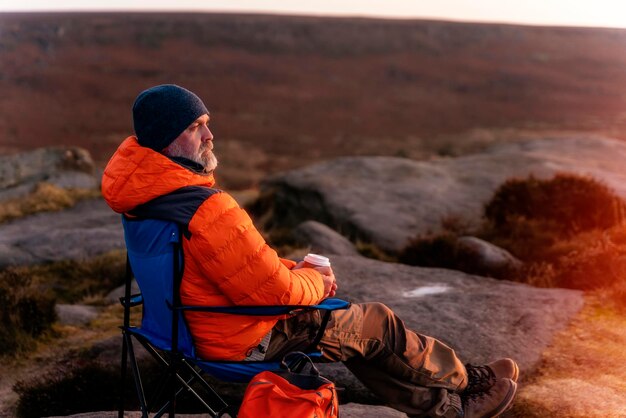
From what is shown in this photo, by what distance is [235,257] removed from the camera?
2977 mm

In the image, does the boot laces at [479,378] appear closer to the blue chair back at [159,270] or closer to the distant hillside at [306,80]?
the blue chair back at [159,270]

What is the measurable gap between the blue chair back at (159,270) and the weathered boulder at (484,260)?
4.52 m

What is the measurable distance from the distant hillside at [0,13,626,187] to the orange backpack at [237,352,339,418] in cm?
1862

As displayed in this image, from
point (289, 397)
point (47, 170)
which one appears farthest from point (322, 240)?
point (47, 170)

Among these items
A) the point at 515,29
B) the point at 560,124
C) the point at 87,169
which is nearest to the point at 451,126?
the point at 560,124

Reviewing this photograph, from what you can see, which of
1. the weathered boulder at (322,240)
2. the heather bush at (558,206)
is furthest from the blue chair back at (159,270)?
the heather bush at (558,206)

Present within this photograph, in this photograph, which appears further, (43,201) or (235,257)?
(43,201)

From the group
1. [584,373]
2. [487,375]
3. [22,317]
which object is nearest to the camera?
[487,375]

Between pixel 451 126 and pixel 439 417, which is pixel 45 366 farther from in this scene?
pixel 451 126

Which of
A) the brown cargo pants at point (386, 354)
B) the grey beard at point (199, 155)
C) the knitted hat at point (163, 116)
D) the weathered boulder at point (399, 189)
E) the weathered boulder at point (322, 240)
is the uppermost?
the knitted hat at point (163, 116)

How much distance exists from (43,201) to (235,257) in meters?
10.3

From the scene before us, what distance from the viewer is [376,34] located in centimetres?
6656

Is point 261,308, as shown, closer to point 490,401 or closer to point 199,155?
point 199,155

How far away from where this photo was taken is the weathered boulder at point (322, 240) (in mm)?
8289
